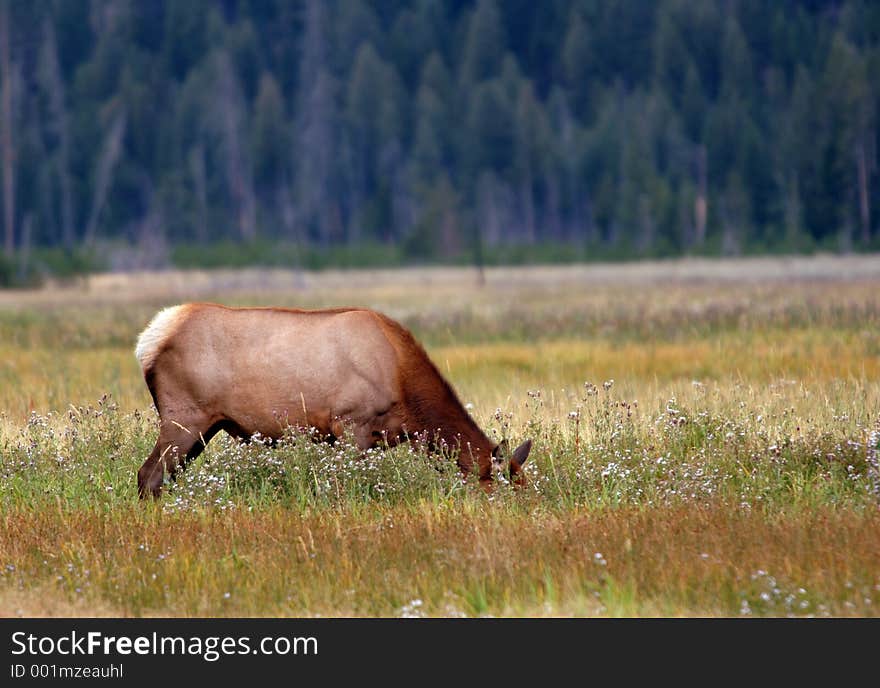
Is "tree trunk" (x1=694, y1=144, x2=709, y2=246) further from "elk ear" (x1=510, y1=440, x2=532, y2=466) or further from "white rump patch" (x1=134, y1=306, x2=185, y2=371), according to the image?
"white rump patch" (x1=134, y1=306, x2=185, y2=371)

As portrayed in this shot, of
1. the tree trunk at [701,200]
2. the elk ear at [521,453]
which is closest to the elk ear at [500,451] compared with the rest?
the elk ear at [521,453]

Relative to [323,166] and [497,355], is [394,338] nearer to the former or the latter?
[497,355]

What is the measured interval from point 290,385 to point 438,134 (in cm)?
6831

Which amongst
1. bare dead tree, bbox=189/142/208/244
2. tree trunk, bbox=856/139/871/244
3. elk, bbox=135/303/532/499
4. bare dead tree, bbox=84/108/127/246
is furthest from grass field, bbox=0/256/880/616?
bare dead tree, bbox=189/142/208/244

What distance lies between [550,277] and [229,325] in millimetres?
36831

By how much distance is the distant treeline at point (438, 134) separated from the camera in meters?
61.9

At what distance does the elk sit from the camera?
905 centimetres

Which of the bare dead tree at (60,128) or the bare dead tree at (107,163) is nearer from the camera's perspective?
the bare dead tree at (107,163)

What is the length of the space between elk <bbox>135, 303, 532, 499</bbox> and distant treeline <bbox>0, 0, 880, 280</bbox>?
162 ft

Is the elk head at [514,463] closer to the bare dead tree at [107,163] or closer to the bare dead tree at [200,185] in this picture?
the bare dead tree at [107,163]

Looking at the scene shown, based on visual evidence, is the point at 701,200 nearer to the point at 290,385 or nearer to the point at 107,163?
the point at 107,163

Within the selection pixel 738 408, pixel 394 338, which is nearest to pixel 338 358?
pixel 394 338

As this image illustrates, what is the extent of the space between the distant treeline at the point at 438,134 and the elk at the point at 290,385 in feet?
162
